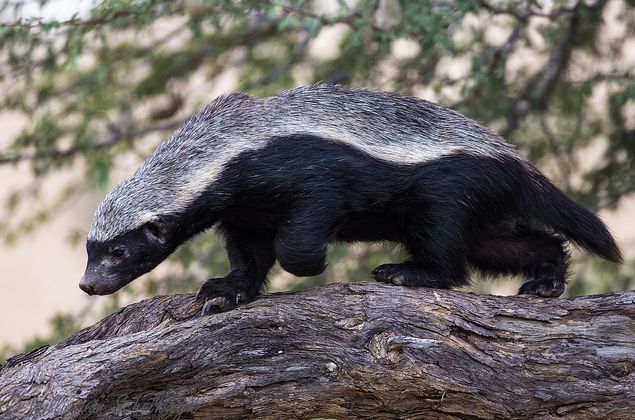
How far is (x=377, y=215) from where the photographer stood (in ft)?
18.7

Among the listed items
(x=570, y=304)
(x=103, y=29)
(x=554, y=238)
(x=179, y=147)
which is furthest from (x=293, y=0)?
(x=570, y=304)

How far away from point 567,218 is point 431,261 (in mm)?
917

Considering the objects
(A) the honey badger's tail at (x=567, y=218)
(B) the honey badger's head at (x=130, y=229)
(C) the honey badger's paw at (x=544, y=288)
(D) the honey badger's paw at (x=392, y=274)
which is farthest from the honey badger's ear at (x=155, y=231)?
(A) the honey badger's tail at (x=567, y=218)

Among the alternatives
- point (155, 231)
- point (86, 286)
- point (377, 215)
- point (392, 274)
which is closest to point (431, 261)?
point (392, 274)

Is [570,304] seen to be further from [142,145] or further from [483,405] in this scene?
[142,145]

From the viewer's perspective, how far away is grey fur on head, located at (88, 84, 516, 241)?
214 inches

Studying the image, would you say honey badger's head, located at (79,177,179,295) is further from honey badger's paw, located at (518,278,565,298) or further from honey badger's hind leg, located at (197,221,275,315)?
honey badger's paw, located at (518,278,565,298)

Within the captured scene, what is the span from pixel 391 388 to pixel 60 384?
1.59 metres

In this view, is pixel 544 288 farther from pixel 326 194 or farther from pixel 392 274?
pixel 326 194

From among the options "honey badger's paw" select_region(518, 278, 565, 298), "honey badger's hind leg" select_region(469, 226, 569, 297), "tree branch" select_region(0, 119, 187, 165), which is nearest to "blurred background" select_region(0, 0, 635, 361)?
"tree branch" select_region(0, 119, 187, 165)

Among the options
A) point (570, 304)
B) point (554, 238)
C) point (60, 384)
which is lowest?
point (60, 384)

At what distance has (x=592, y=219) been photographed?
5.96 meters

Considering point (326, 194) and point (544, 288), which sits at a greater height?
point (326, 194)

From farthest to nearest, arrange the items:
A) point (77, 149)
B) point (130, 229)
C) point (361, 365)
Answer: point (77, 149), point (130, 229), point (361, 365)
